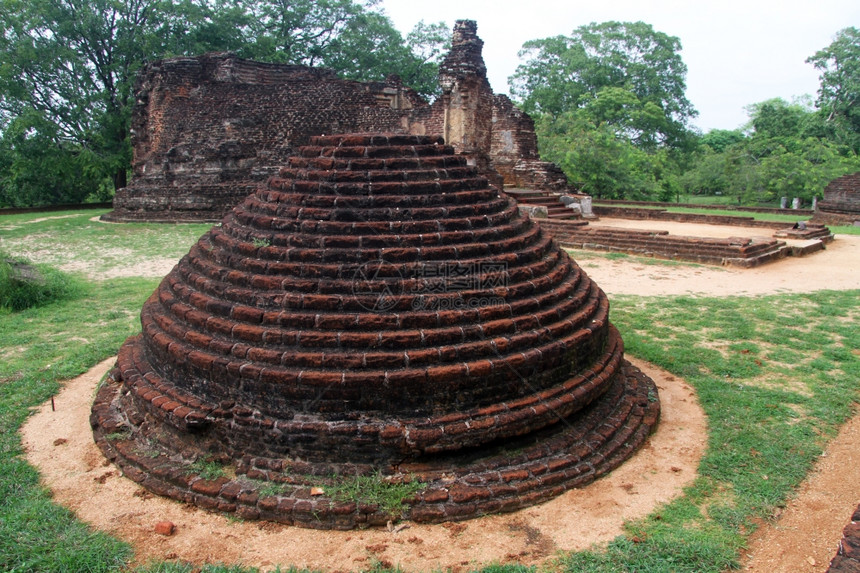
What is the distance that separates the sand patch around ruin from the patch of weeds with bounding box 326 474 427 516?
154 mm

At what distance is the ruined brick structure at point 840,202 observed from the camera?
2120 cm

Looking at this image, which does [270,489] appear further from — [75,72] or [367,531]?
[75,72]

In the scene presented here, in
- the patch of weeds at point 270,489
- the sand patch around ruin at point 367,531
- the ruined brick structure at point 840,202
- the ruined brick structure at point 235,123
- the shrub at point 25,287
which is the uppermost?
the ruined brick structure at point 235,123

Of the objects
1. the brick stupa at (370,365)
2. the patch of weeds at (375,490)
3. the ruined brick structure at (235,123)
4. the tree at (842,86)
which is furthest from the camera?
the tree at (842,86)

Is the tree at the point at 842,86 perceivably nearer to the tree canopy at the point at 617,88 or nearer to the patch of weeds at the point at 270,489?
the tree canopy at the point at 617,88

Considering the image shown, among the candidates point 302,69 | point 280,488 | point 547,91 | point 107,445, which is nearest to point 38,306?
point 107,445

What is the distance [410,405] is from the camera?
Result: 4.07 m

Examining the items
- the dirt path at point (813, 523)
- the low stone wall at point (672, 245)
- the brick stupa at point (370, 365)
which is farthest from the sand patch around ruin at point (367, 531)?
the low stone wall at point (672, 245)

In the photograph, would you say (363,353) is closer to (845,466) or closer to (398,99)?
(845,466)

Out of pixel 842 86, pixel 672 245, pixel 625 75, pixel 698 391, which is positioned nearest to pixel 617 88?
pixel 625 75

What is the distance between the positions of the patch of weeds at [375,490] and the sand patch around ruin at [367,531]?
0.15 m

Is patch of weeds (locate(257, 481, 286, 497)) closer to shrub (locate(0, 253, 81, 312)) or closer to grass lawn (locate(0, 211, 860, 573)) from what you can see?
grass lawn (locate(0, 211, 860, 573))

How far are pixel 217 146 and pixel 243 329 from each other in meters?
15.6

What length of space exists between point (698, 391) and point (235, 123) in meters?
16.5
